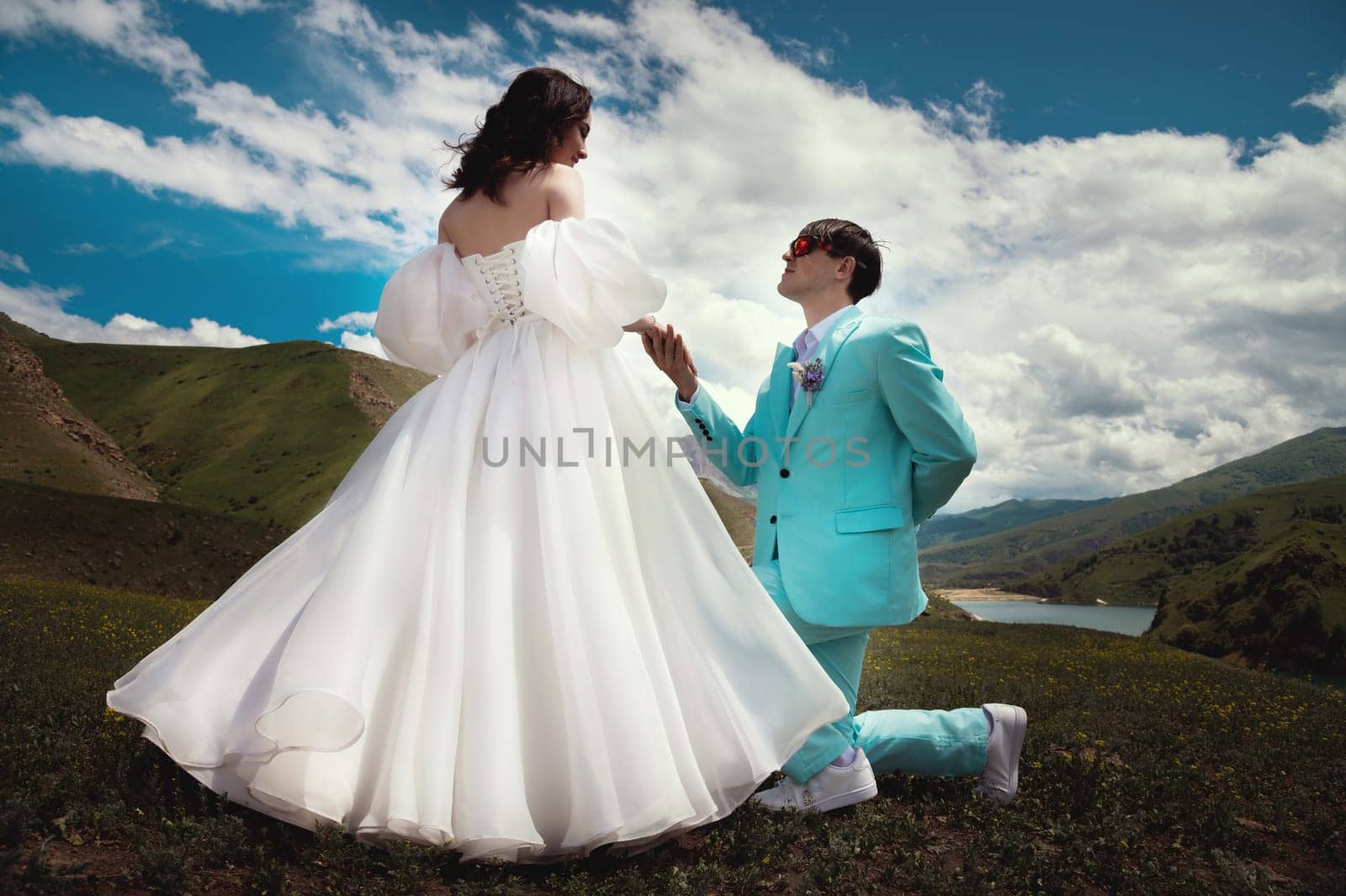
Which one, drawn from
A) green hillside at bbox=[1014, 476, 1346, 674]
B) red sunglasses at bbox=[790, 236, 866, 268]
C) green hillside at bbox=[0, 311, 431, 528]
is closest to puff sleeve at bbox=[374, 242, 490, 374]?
red sunglasses at bbox=[790, 236, 866, 268]

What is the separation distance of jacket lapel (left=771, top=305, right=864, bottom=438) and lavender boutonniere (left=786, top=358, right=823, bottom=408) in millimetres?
24

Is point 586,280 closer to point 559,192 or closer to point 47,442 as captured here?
point 559,192

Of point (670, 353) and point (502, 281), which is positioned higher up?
point (502, 281)

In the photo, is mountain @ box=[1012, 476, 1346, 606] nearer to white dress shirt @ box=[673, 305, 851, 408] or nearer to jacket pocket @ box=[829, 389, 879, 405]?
white dress shirt @ box=[673, 305, 851, 408]

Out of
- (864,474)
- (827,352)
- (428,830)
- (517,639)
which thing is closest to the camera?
(428,830)

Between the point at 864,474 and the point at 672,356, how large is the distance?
4.77 ft

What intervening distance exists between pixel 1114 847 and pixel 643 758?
9.42ft

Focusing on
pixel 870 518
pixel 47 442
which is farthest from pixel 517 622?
pixel 47 442

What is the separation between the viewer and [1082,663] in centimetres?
1332

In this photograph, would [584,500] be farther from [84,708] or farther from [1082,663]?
[1082,663]

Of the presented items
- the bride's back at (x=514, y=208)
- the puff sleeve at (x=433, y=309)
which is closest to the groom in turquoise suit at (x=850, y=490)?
the bride's back at (x=514, y=208)

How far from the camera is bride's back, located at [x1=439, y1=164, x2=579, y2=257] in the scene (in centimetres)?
442

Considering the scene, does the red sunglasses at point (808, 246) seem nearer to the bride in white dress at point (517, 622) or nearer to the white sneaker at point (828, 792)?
the bride in white dress at point (517, 622)

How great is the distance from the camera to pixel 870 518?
14.3 feet
